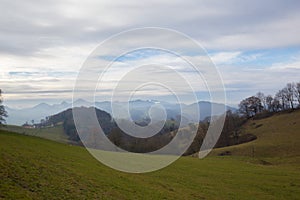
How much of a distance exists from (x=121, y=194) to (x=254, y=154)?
7020 centimetres

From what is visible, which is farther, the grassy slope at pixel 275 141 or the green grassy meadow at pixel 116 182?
the grassy slope at pixel 275 141

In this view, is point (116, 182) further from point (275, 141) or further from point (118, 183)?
point (275, 141)

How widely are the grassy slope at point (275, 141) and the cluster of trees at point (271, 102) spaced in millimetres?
14488

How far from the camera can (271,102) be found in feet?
538

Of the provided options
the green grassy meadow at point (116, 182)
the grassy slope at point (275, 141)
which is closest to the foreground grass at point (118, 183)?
the green grassy meadow at point (116, 182)

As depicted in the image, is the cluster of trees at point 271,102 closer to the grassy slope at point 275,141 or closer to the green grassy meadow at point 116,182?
the grassy slope at point 275,141

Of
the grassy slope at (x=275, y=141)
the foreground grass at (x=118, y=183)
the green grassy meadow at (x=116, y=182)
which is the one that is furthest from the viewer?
the grassy slope at (x=275, y=141)

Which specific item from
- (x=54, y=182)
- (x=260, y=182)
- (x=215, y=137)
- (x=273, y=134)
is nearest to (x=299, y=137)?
(x=273, y=134)

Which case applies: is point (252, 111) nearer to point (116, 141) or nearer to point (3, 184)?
point (116, 141)

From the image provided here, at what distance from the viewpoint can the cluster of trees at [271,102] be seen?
15625cm

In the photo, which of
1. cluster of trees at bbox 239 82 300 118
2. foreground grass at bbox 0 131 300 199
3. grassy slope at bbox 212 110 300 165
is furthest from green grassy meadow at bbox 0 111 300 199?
cluster of trees at bbox 239 82 300 118

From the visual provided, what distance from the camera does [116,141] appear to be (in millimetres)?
74250

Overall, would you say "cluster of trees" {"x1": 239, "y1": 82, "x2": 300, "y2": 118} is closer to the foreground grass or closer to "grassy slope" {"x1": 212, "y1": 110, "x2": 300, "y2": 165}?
"grassy slope" {"x1": 212, "y1": 110, "x2": 300, "y2": 165}

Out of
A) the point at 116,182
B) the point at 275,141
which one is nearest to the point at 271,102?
the point at 275,141
